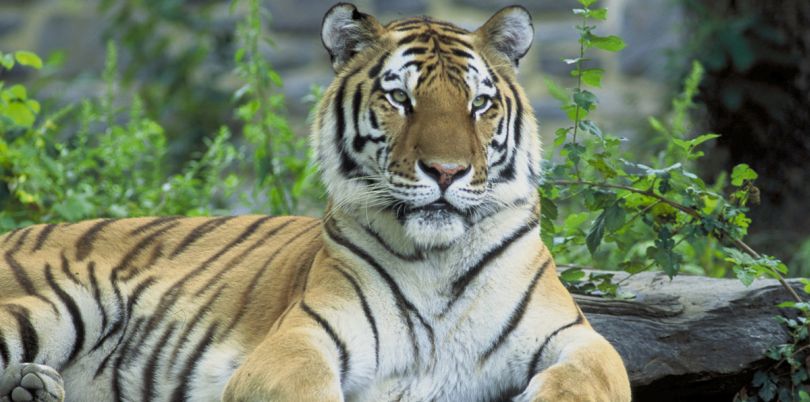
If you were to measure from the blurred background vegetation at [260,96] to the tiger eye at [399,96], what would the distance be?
1.14m

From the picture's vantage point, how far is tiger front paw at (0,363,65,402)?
338 centimetres

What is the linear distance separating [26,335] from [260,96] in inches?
94.1

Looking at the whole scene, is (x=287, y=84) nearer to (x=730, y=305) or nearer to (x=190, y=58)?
(x=190, y=58)

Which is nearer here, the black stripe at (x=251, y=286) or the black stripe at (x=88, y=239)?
the black stripe at (x=251, y=286)

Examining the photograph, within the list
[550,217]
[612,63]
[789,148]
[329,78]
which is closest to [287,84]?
[329,78]

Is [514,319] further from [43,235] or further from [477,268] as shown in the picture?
[43,235]

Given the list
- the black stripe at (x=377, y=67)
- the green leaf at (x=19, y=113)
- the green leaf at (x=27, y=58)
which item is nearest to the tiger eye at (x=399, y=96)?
the black stripe at (x=377, y=67)

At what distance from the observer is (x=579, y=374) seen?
10.0 feet

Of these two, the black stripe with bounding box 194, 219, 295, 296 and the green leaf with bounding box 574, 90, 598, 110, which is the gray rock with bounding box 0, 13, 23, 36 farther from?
the green leaf with bounding box 574, 90, 598, 110

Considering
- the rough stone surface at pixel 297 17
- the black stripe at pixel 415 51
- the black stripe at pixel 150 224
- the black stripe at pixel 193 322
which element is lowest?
the black stripe at pixel 193 322

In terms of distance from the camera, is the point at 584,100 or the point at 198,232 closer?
the point at 584,100

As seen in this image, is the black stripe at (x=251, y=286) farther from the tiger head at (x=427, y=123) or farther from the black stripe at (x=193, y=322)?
the tiger head at (x=427, y=123)

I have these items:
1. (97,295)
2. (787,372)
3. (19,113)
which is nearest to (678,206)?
(787,372)

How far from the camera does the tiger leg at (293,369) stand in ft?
9.82
